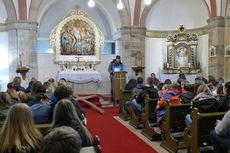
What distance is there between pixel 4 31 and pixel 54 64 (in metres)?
3.06

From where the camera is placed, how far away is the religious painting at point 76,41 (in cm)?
1219

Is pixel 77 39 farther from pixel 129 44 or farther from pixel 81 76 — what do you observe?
pixel 129 44

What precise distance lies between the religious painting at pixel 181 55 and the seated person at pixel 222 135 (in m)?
10.1

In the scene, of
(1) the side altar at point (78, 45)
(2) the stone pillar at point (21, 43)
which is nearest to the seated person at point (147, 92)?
(1) the side altar at point (78, 45)

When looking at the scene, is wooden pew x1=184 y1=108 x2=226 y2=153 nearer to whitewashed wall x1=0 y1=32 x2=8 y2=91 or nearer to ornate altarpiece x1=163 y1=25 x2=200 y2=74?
ornate altarpiece x1=163 y1=25 x2=200 y2=74

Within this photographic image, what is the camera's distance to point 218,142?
3.31m

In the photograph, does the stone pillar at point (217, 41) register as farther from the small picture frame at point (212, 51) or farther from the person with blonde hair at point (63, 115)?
the person with blonde hair at point (63, 115)

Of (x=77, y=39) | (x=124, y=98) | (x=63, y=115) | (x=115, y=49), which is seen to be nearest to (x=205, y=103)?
(x=63, y=115)

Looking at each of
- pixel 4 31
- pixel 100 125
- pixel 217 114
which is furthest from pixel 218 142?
pixel 4 31

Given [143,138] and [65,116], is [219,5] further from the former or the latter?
[65,116]

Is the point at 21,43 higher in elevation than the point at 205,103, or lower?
higher

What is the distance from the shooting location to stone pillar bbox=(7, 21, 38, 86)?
10383mm

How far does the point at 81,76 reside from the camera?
11578 millimetres

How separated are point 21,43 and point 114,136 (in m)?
7.26
